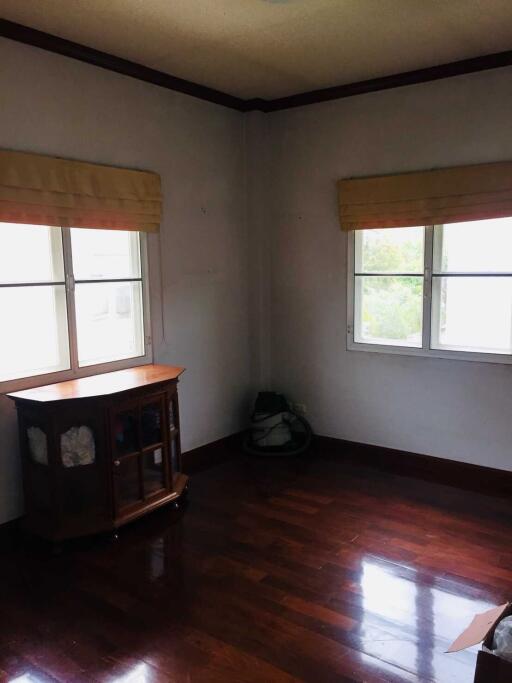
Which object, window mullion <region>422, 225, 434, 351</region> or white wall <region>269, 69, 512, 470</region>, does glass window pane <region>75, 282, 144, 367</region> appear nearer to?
Answer: white wall <region>269, 69, 512, 470</region>

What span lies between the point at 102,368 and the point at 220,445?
4.35 ft

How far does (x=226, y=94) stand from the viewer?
430cm

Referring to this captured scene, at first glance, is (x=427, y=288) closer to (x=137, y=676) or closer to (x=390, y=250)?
→ (x=390, y=250)

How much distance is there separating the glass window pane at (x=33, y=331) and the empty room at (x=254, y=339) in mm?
13

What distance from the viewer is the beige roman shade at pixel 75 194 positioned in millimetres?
3066

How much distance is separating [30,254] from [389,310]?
7.85 ft

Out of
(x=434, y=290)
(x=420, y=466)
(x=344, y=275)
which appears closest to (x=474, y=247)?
(x=434, y=290)

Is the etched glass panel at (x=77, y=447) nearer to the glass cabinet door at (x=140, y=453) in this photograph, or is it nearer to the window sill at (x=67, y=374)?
the glass cabinet door at (x=140, y=453)

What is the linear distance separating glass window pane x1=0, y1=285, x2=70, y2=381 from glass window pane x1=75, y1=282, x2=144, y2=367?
0.12 meters

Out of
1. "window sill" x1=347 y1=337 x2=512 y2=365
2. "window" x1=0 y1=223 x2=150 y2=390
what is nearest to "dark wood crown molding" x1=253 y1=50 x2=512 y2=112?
"window" x1=0 y1=223 x2=150 y2=390

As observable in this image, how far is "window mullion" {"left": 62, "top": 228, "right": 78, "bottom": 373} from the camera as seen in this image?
3373 mm

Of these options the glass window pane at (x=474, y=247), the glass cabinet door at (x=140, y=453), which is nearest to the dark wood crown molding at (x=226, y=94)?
the glass window pane at (x=474, y=247)

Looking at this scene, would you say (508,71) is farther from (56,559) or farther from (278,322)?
(56,559)

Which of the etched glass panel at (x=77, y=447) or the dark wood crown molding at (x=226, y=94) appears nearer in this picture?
the etched glass panel at (x=77, y=447)
